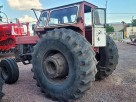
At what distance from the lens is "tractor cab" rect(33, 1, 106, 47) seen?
18.7ft

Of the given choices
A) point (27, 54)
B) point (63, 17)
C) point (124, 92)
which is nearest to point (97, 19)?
point (63, 17)

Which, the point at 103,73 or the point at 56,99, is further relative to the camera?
the point at 103,73

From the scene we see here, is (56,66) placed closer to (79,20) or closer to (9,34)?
(79,20)

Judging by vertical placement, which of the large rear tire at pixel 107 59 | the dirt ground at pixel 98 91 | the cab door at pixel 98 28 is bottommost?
the dirt ground at pixel 98 91

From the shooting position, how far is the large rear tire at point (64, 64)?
4910 millimetres

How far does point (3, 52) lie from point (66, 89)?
32.0 feet

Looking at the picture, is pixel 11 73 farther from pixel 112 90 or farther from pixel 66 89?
pixel 112 90

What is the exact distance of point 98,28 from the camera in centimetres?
609

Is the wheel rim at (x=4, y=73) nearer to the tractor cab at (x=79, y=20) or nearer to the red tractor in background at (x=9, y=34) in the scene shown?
the tractor cab at (x=79, y=20)

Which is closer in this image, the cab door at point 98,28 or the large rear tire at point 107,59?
the cab door at point 98,28

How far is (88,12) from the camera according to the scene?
21.6ft

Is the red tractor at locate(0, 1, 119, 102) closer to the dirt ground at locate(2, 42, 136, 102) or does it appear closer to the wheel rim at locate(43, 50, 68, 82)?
the wheel rim at locate(43, 50, 68, 82)

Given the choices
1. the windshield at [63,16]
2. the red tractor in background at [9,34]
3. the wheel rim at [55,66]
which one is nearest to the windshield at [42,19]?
the windshield at [63,16]

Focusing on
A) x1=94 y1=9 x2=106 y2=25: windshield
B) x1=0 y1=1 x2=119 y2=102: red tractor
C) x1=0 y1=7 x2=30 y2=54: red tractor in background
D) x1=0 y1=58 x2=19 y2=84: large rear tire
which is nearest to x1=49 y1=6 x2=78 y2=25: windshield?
x1=0 y1=1 x2=119 y2=102: red tractor
